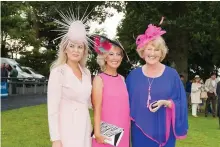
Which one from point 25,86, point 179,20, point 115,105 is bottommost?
point 25,86

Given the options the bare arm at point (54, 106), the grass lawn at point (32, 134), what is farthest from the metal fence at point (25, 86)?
the bare arm at point (54, 106)

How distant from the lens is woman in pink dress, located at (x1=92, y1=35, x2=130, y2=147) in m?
4.71

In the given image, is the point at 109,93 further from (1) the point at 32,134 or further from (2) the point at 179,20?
(2) the point at 179,20

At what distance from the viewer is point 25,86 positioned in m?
25.2

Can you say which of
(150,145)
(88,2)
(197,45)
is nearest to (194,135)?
(150,145)

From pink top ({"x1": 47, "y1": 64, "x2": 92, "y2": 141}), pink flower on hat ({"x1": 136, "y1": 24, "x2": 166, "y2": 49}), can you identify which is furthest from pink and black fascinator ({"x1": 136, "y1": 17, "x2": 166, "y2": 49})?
pink top ({"x1": 47, "y1": 64, "x2": 92, "y2": 141})

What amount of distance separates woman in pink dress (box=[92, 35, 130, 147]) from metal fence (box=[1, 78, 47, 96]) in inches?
643

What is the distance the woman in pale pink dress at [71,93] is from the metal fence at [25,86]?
54.4 ft

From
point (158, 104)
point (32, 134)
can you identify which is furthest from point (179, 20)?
point (158, 104)

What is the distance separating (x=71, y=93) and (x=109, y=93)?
1.80ft

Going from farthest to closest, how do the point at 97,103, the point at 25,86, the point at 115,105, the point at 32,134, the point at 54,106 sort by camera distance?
1. the point at 25,86
2. the point at 32,134
3. the point at 115,105
4. the point at 97,103
5. the point at 54,106

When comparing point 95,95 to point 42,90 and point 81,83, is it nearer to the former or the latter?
point 81,83

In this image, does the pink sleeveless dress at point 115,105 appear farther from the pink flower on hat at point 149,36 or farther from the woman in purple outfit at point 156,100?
the pink flower on hat at point 149,36

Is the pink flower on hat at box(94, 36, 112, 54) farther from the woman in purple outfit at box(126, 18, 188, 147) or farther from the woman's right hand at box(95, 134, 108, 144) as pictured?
the woman's right hand at box(95, 134, 108, 144)
